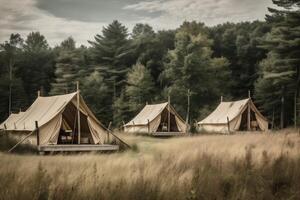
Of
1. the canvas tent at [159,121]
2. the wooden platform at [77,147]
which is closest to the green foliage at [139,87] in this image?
the canvas tent at [159,121]

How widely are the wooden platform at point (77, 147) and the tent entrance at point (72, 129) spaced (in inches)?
74.5

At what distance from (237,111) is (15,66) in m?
27.5

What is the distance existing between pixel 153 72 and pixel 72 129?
30776 mm

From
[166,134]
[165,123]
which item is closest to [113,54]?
[165,123]

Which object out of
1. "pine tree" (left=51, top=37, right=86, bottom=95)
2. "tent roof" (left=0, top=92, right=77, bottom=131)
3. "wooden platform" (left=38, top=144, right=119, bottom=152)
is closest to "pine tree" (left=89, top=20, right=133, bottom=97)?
"pine tree" (left=51, top=37, right=86, bottom=95)

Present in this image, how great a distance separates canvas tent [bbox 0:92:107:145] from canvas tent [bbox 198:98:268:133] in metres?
12.7

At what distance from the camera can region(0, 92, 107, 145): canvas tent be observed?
14672 millimetres

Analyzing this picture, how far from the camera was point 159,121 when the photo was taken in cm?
2681

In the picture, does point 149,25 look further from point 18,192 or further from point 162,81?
point 18,192

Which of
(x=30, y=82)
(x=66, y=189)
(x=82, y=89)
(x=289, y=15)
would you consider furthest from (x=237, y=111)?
(x=30, y=82)

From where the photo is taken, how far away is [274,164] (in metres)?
5.63

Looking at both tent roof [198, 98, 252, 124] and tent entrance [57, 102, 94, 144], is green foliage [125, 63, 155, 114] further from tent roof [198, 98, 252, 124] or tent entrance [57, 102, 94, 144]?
tent entrance [57, 102, 94, 144]

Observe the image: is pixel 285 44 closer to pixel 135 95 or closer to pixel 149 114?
pixel 149 114

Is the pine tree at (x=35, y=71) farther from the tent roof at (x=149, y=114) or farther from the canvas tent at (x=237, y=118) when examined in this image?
the canvas tent at (x=237, y=118)
